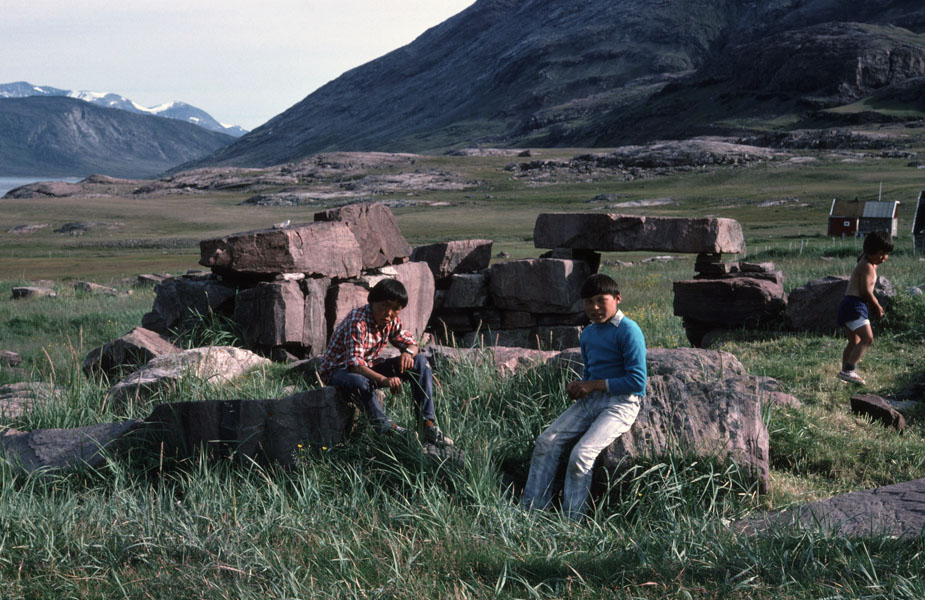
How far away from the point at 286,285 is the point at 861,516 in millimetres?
8293

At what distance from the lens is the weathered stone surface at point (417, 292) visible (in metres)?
13.0

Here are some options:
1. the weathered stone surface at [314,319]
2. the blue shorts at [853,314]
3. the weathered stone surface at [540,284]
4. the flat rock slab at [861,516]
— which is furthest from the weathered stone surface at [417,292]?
the flat rock slab at [861,516]

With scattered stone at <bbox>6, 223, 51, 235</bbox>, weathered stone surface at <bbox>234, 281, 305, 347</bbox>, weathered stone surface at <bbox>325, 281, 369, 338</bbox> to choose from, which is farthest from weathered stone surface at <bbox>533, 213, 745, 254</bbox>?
scattered stone at <bbox>6, 223, 51, 235</bbox>

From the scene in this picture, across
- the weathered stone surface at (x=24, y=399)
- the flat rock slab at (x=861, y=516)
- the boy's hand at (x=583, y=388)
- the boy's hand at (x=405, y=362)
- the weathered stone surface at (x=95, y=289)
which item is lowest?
the weathered stone surface at (x=95, y=289)

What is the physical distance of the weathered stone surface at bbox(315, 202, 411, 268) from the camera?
42.3 ft

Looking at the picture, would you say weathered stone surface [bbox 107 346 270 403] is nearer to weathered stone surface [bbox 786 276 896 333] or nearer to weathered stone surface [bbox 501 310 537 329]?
weathered stone surface [bbox 501 310 537 329]

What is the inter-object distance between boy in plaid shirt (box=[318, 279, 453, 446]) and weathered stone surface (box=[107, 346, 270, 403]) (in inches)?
79.9

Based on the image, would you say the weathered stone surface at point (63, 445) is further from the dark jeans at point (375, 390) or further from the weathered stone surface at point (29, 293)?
the weathered stone surface at point (29, 293)

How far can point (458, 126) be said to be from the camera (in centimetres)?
19350

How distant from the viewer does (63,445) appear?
21.5 feet

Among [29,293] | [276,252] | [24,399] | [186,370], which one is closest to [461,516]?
[186,370]

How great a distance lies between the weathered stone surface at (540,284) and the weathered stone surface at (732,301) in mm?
1767

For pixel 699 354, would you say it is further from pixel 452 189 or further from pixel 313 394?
pixel 452 189

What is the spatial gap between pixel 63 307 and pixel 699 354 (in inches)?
630
